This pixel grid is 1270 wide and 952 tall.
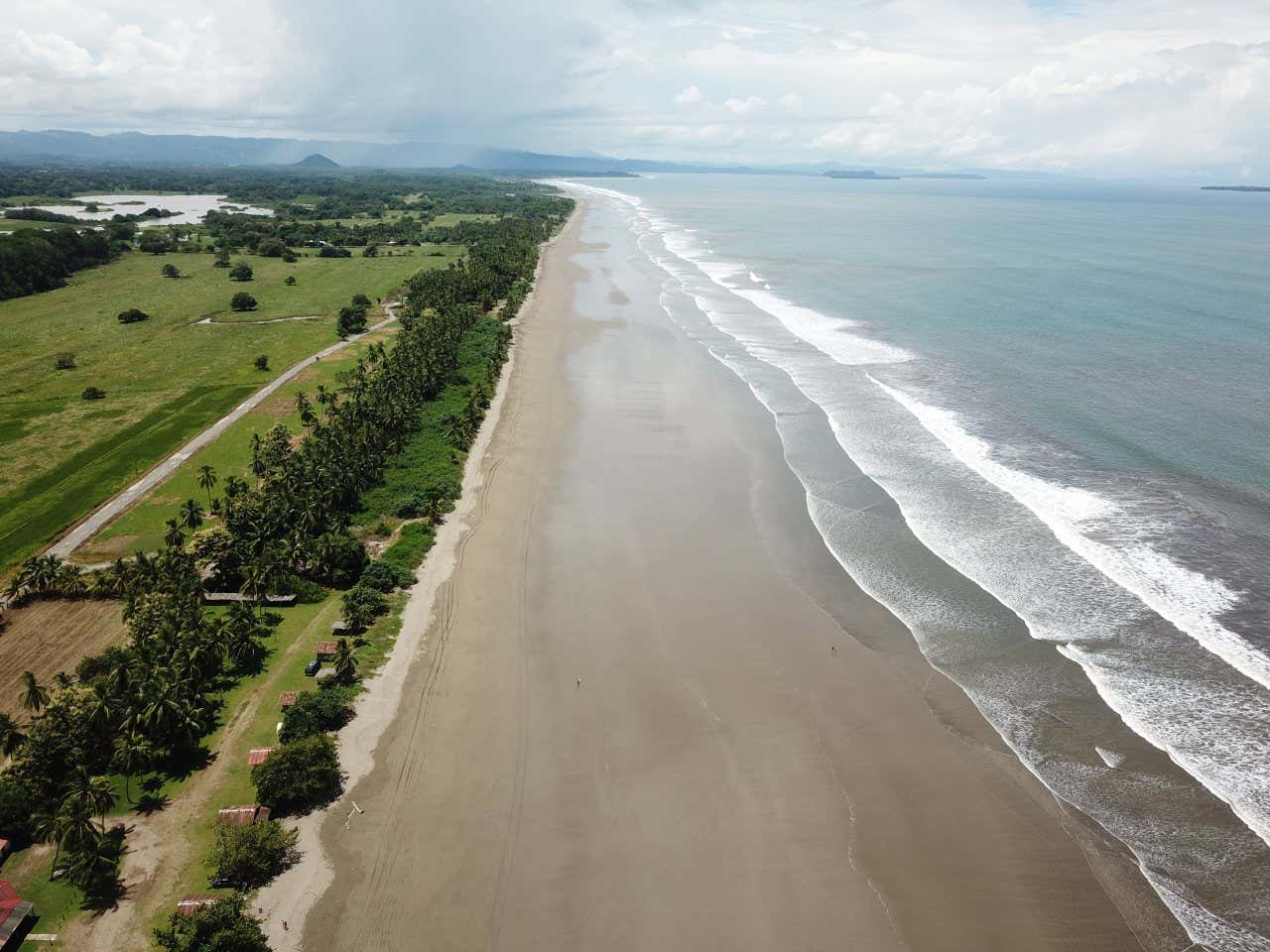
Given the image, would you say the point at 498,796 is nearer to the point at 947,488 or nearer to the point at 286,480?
the point at 286,480

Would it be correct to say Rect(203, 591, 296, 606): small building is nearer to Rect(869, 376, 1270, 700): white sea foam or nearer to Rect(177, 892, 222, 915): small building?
Rect(177, 892, 222, 915): small building

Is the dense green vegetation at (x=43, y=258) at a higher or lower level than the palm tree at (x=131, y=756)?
higher

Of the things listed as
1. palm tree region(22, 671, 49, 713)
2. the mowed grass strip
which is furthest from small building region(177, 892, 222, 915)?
the mowed grass strip

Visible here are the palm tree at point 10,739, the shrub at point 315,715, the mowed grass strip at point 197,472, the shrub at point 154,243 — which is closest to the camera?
the palm tree at point 10,739

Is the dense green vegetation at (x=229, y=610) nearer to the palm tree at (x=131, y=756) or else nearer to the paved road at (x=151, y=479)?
the palm tree at (x=131, y=756)

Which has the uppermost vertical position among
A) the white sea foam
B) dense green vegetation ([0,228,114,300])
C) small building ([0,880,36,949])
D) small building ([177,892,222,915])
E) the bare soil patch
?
dense green vegetation ([0,228,114,300])

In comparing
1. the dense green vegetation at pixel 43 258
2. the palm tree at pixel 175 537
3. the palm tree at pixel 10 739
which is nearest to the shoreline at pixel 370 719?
the palm tree at pixel 10 739

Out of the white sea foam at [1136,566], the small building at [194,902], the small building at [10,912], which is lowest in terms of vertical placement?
the small building at [194,902]

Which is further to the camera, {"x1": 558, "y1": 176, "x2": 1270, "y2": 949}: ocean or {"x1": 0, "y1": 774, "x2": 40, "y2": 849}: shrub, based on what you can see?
{"x1": 558, "y1": 176, "x2": 1270, "y2": 949}: ocean
